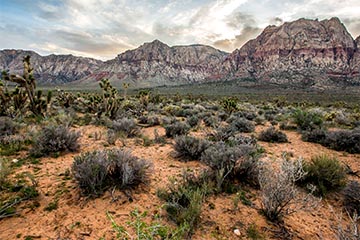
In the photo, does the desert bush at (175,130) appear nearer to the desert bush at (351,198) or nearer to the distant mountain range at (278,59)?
the desert bush at (351,198)

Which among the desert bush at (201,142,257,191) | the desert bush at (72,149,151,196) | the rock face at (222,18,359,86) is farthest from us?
the rock face at (222,18,359,86)

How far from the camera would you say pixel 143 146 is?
824 cm

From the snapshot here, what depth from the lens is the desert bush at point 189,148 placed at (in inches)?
265

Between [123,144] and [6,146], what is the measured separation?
3781mm

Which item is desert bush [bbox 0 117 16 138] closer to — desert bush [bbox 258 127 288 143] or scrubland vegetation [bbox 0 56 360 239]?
scrubland vegetation [bbox 0 56 360 239]

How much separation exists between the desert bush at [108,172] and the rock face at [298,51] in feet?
401

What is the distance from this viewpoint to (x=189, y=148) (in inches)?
269

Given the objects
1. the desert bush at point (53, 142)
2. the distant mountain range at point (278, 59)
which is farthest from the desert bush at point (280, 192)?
the distant mountain range at point (278, 59)

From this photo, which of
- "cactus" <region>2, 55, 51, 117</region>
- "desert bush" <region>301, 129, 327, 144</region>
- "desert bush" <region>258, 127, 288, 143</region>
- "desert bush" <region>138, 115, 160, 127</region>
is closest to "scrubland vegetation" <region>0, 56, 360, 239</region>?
"desert bush" <region>301, 129, 327, 144</region>

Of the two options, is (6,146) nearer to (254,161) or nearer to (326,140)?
(254,161)

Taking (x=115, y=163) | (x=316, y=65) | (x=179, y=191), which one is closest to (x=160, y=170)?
(x=115, y=163)

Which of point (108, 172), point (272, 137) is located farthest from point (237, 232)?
point (272, 137)

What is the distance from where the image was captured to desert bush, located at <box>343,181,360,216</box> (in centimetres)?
449

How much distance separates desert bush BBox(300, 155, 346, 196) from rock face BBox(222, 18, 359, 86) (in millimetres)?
120092
